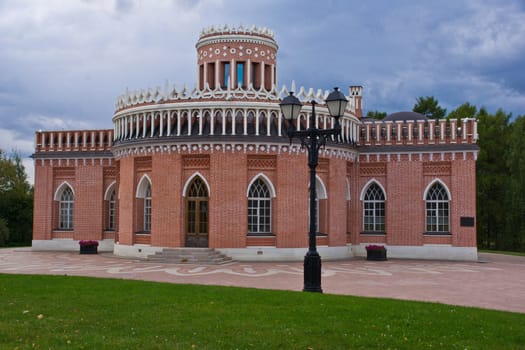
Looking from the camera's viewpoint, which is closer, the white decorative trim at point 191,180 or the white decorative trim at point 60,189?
the white decorative trim at point 191,180

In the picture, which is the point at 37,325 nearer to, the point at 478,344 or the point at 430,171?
the point at 478,344

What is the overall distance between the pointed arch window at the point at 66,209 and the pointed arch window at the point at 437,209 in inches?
725

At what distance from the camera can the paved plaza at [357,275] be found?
14.7 meters

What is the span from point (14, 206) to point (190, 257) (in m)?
27.0

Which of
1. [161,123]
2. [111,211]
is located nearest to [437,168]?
[161,123]

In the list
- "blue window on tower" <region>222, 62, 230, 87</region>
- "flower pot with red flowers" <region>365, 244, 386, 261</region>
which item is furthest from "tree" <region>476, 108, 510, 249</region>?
"blue window on tower" <region>222, 62, 230, 87</region>

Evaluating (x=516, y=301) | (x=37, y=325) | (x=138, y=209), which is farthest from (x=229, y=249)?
(x=37, y=325)

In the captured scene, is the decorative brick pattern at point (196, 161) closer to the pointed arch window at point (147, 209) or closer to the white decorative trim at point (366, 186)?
the pointed arch window at point (147, 209)

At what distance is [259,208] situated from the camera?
24766 millimetres

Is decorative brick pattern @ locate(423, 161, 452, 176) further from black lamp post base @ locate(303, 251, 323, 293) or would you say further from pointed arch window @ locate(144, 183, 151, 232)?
black lamp post base @ locate(303, 251, 323, 293)

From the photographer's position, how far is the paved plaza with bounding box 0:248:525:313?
48.2 feet

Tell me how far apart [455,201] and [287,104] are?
16.0 metres

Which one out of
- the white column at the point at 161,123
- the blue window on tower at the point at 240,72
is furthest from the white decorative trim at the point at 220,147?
the blue window on tower at the point at 240,72

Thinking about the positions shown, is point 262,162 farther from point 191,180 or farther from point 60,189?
point 60,189
